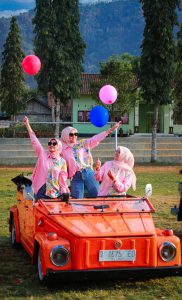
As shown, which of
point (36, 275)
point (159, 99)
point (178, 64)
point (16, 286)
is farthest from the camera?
point (178, 64)

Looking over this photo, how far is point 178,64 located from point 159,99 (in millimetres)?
4186

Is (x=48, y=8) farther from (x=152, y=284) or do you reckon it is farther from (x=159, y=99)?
(x=152, y=284)

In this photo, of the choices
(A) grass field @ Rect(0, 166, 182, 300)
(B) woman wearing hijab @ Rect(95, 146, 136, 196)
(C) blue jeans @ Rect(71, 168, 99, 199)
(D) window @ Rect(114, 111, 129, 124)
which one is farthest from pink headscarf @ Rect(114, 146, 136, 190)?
(D) window @ Rect(114, 111, 129, 124)

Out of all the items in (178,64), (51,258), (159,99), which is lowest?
→ (51,258)

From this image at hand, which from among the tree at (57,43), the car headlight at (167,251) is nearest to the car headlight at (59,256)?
the car headlight at (167,251)

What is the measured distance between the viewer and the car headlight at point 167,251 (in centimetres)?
672

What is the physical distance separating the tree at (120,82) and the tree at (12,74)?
6.94 meters

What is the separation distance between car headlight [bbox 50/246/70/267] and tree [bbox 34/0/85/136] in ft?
91.8

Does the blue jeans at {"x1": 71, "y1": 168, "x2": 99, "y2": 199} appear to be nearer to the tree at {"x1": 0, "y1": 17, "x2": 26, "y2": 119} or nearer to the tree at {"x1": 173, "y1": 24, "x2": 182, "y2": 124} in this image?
the tree at {"x1": 173, "y1": 24, "x2": 182, "y2": 124}

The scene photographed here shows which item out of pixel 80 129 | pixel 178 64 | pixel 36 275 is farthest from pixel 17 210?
pixel 80 129

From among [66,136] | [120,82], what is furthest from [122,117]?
[66,136]

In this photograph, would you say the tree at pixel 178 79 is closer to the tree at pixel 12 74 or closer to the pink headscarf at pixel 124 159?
the tree at pixel 12 74

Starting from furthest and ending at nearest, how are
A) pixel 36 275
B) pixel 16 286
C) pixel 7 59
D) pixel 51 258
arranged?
pixel 7 59
pixel 36 275
pixel 16 286
pixel 51 258

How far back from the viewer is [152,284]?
23.3 feet
